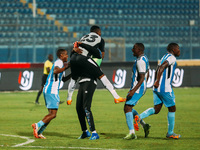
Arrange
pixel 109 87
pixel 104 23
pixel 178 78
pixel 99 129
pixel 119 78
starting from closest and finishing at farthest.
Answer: pixel 109 87 < pixel 99 129 < pixel 119 78 < pixel 178 78 < pixel 104 23

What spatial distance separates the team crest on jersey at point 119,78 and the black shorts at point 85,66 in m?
16.0

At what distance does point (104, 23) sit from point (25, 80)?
35.5ft

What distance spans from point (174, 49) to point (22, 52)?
19.2 m

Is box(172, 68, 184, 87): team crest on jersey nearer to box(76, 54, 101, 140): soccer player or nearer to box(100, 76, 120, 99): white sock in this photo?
box(76, 54, 101, 140): soccer player

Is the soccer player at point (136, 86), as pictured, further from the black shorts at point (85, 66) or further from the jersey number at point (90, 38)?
the jersey number at point (90, 38)

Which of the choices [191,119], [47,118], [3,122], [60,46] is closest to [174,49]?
[47,118]

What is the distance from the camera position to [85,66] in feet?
26.6

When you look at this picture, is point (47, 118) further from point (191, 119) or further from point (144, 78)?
point (191, 119)

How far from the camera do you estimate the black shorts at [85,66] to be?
810cm

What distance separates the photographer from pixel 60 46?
26.9 metres

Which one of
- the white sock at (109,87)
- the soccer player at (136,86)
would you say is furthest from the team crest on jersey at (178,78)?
the white sock at (109,87)

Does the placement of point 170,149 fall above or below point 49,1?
below

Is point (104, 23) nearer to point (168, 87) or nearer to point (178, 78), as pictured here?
point (178, 78)

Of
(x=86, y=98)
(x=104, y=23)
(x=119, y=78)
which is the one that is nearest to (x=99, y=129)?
(x=86, y=98)
